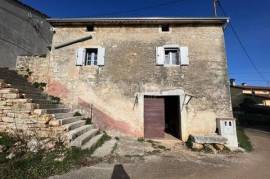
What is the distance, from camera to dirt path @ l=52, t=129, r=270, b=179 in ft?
15.5

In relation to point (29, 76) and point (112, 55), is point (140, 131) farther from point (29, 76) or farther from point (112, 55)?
point (29, 76)

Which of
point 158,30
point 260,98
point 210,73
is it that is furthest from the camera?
point 260,98

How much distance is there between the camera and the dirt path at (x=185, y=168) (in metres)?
4.72

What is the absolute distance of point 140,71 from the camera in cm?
938

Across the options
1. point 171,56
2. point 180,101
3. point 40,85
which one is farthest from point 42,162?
point 171,56

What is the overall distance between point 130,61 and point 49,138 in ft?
17.0

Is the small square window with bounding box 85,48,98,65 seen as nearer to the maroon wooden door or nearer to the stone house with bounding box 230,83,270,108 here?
the maroon wooden door

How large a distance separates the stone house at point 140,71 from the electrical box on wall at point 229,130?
1.65ft

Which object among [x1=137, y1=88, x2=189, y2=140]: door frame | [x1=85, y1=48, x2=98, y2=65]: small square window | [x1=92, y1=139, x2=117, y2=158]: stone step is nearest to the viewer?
[x1=92, y1=139, x2=117, y2=158]: stone step

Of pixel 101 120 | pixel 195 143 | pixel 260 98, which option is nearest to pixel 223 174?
pixel 195 143

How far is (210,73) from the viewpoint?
9094 millimetres

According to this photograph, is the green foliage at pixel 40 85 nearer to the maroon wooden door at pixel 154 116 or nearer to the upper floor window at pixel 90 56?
the upper floor window at pixel 90 56

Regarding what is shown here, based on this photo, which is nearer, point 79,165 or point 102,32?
point 79,165

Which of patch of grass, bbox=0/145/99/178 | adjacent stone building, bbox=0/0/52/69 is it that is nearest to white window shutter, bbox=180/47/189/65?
patch of grass, bbox=0/145/99/178
